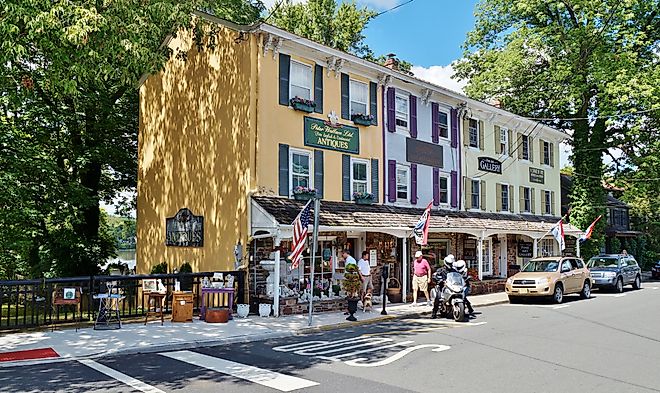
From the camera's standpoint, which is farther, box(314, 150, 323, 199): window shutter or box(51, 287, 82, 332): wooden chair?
box(314, 150, 323, 199): window shutter

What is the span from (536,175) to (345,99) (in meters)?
14.9

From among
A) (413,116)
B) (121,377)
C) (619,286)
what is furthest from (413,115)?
(121,377)

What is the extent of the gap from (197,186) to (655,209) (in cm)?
4014

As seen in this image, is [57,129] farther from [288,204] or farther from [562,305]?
[562,305]

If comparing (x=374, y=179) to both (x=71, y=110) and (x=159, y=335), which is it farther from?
(x=71, y=110)

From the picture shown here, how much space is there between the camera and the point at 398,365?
29.7ft

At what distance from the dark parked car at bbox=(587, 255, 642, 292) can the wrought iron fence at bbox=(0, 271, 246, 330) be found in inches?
690

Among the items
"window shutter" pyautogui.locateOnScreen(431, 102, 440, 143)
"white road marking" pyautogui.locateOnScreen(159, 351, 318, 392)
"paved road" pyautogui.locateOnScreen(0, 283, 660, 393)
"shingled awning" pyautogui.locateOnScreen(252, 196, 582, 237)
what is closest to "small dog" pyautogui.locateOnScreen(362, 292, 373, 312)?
"shingled awning" pyautogui.locateOnScreen(252, 196, 582, 237)

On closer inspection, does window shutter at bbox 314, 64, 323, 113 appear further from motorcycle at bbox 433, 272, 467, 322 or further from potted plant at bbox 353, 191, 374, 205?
motorcycle at bbox 433, 272, 467, 322

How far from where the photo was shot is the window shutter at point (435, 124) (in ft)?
74.5

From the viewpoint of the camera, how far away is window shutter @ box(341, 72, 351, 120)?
1902 centimetres

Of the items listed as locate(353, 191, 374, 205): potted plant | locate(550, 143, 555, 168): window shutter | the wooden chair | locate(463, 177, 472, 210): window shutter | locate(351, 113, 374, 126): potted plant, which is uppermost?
locate(550, 143, 555, 168): window shutter

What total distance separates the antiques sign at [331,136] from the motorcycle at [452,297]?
573cm

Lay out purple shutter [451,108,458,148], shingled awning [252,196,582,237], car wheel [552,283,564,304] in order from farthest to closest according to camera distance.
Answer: purple shutter [451,108,458,148] → car wheel [552,283,564,304] → shingled awning [252,196,582,237]
